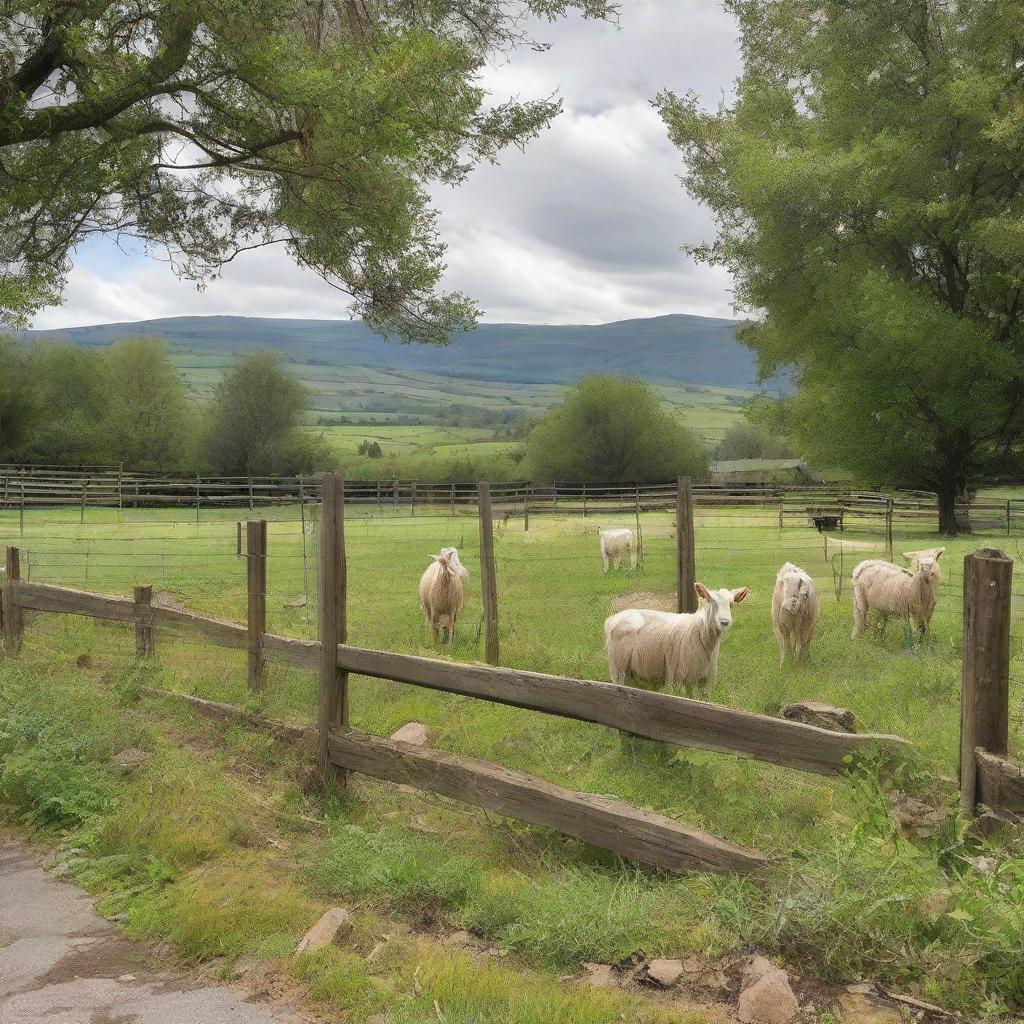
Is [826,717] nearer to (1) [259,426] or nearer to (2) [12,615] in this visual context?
(2) [12,615]

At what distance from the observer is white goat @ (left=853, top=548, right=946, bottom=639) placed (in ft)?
39.8

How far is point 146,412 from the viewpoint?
69.8 meters

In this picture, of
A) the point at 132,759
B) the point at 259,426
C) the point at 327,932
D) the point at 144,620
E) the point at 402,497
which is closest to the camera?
the point at 327,932

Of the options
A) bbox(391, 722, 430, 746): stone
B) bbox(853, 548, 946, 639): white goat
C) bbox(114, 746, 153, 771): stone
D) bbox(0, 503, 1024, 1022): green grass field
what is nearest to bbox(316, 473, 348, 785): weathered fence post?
bbox(0, 503, 1024, 1022): green grass field

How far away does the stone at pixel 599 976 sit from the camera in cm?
387

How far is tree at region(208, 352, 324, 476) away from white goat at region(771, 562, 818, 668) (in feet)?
202

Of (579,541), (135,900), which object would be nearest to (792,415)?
(579,541)

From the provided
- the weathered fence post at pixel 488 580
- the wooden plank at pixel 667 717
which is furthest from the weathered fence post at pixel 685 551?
the wooden plank at pixel 667 717

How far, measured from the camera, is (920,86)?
94.5 feet

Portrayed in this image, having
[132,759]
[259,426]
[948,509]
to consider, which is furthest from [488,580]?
[259,426]

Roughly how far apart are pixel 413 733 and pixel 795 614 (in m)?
5.43

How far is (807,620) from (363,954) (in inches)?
328

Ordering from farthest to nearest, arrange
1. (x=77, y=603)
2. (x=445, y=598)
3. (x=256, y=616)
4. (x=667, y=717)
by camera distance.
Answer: (x=445, y=598) → (x=77, y=603) → (x=256, y=616) → (x=667, y=717)

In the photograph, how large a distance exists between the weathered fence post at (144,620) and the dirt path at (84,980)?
5181 millimetres
